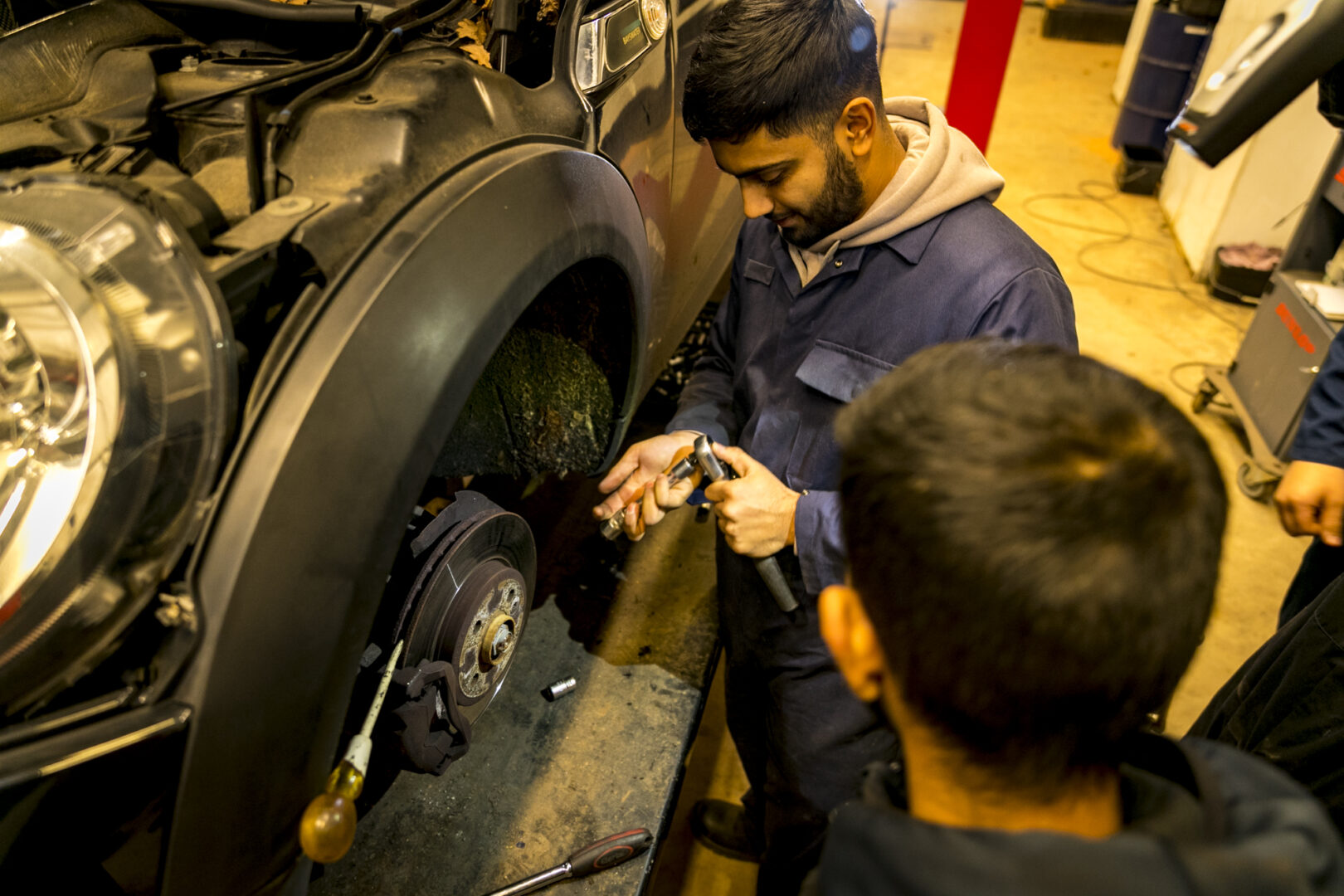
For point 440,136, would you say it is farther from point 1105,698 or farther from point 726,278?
point 726,278

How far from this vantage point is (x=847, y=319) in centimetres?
117

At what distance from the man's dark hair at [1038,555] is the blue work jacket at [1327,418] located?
1.12 metres

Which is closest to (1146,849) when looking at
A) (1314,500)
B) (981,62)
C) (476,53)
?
(1314,500)

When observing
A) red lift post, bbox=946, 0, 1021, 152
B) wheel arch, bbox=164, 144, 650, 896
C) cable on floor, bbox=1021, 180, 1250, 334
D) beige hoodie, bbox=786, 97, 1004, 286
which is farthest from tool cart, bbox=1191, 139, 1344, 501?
wheel arch, bbox=164, 144, 650, 896

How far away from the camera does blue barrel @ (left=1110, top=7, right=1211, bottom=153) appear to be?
14.1 feet

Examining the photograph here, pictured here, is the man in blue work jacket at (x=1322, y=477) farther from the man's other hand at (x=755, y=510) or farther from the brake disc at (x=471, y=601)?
the brake disc at (x=471, y=601)

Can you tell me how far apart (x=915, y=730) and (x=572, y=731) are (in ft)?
3.77

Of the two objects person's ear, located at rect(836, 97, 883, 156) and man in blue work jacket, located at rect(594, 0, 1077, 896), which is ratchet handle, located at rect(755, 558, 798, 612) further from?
person's ear, located at rect(836, 97, 883, 156)

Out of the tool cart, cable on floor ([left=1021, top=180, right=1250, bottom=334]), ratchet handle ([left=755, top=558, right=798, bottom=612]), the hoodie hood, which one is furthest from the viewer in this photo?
cable on floor ([left=1021, top=180, right=1250, bottom=334])

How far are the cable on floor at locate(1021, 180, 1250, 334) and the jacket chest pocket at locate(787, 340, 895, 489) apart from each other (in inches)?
128

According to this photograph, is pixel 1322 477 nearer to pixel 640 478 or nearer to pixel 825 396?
pixel 825 396

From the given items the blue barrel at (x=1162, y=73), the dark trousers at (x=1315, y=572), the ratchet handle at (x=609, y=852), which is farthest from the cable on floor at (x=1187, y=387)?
the ratchet handle at (x=609, y=852)

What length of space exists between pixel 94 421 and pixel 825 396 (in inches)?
35.3

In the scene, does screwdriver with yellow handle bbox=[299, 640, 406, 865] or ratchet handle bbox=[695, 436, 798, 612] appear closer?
screwdriver with yellow handle bbox=[299, 640, 406, 865]
